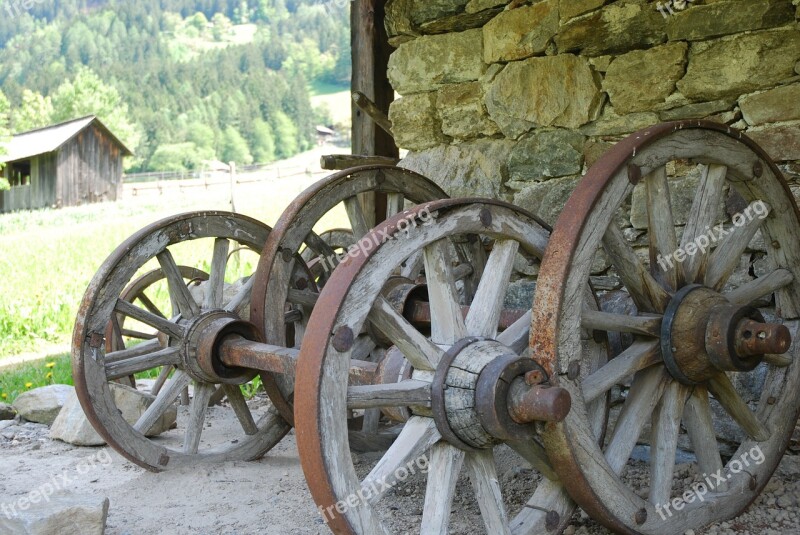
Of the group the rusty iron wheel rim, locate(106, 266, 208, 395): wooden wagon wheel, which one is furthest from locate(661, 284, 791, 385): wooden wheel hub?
locate(106, 266, 208, 395): wooden wagon wheel

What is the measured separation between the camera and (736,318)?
2.47 m

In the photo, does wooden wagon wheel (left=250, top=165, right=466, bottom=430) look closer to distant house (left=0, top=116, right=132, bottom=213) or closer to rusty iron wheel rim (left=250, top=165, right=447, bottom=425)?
rusty iron wheel rim (left=250, top=165, right=447, bottom=425)

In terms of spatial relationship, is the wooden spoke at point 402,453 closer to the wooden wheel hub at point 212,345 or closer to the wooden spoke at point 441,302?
the wooden spoke at point 441,302

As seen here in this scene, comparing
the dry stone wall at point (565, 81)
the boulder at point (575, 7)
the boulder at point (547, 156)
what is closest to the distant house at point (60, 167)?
the dry stone wall at point (565, 81)

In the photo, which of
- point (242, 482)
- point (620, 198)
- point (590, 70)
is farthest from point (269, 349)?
point (590, 70)

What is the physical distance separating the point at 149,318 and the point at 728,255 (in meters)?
2.27

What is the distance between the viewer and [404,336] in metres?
2.28

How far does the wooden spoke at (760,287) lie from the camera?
2.77 metres

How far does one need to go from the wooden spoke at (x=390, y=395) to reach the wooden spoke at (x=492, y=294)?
0.83ft

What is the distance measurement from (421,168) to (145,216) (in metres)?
20.4

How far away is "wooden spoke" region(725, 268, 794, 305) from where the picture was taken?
277cm

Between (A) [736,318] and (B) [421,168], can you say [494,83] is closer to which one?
(B) [421,168]
